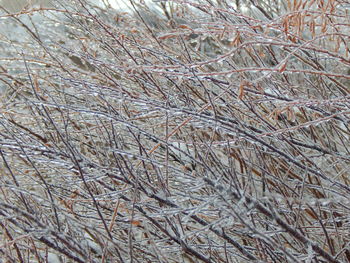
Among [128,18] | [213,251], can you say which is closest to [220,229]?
[213,251]

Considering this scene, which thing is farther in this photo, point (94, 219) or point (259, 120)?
point (259, 120)

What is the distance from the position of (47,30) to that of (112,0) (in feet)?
2.02

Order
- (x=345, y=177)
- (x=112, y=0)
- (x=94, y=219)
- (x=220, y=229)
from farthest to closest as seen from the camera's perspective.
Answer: (x=112, y=0), (x=345, y=177), (x=94, y=219), (x=220, y=229)

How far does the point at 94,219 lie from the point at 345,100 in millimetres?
1318

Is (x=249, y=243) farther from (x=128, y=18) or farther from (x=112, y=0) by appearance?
(x=112, y=0)

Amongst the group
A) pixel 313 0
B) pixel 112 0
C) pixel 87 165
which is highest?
pixel 112 0

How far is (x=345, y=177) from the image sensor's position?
10.2 ft

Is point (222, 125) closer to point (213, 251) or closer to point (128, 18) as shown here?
point (213, 251)

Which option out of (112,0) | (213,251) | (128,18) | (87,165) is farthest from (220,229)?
(112,0)

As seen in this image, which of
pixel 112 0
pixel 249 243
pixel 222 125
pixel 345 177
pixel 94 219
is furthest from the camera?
pixel 112 0

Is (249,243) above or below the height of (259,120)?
below

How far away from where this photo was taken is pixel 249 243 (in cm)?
256

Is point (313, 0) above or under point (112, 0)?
under

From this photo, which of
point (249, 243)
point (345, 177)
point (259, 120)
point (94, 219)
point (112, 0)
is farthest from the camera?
point (112, 0)
